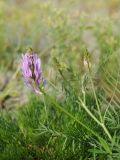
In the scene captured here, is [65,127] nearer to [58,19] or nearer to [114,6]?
[58,19]

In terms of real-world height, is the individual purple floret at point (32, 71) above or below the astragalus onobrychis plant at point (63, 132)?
above

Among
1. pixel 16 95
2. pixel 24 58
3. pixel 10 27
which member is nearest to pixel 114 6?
pixel 10 27

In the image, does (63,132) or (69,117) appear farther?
(69,117)

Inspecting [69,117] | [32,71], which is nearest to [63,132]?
[69,117]

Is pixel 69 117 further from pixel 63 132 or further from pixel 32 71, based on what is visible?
pixel 32 71

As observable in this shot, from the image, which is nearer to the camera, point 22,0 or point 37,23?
point 37,23

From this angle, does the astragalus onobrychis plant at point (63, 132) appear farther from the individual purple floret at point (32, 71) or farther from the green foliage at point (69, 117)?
the individual purple floret at point (32, 71)

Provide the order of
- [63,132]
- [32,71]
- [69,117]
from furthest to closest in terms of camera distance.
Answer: [69,117], [63,132], [32,71]

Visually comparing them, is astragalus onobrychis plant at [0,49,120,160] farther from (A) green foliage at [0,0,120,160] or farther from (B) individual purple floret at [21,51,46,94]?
(B) individual purple floret at [21,51,46,94]

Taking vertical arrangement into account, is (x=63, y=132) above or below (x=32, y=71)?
below

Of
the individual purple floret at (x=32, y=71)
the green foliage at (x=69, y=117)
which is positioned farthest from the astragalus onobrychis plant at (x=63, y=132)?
the individual purple floret at (x=32, y=71)

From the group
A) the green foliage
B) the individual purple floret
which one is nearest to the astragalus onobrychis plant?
the green foliage
